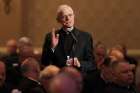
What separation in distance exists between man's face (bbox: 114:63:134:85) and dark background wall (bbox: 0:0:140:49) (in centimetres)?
476

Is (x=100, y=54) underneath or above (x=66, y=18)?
underneath

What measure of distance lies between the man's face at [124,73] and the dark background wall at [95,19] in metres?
4.76

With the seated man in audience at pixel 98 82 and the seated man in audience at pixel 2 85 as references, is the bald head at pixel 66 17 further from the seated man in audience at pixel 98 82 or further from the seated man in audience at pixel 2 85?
the seated man in audience at pixel 2 85

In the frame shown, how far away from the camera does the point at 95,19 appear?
11.5 meters

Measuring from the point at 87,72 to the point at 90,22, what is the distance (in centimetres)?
418

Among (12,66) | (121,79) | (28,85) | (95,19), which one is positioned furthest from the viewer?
(95,19)

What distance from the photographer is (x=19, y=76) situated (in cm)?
764

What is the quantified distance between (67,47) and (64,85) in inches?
136

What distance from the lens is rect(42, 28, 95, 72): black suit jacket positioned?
729cm

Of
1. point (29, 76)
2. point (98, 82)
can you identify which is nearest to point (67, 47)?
point (98, 82)

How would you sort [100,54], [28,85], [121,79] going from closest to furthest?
[28,85] < [121,79] < [100,54]

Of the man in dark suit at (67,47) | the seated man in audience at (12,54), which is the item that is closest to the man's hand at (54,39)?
the man in dark suit at (67,47)

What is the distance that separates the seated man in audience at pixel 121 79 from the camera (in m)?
6.50

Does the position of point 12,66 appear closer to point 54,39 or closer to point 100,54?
point 54,39
